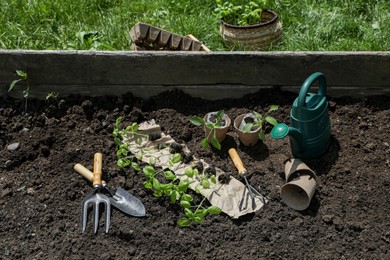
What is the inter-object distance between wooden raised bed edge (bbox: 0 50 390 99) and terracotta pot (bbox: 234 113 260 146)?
264mm

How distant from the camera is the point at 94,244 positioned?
2.49 metres

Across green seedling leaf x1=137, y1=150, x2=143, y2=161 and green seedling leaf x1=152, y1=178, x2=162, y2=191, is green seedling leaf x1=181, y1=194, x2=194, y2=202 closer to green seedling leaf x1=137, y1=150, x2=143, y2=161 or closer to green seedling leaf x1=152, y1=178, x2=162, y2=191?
green seedling leaf x1=152, y1=178, x2=162, y2=191

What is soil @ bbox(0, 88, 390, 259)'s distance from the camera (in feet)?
8.03

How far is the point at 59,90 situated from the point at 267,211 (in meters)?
1.50

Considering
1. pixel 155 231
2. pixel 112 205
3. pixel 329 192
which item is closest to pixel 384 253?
pixel 329 192

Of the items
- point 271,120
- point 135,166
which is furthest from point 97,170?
point 271,120

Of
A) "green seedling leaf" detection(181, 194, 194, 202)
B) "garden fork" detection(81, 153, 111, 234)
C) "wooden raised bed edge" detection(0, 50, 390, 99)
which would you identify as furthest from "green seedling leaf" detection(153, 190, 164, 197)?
"wooden raised bed edge" detection(0, 50, 390, 99)

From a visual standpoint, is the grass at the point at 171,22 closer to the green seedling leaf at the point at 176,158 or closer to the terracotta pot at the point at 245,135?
the terracotta pot at the point at 245,135

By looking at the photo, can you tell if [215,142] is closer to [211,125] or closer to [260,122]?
[211,125]

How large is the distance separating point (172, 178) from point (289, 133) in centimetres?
63

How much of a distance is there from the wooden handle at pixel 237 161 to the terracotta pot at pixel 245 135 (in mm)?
86

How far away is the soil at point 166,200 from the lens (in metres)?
2.45

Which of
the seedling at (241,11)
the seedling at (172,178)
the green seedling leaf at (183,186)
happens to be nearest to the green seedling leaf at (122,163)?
the seedling at (172,178)

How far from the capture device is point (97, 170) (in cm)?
272
